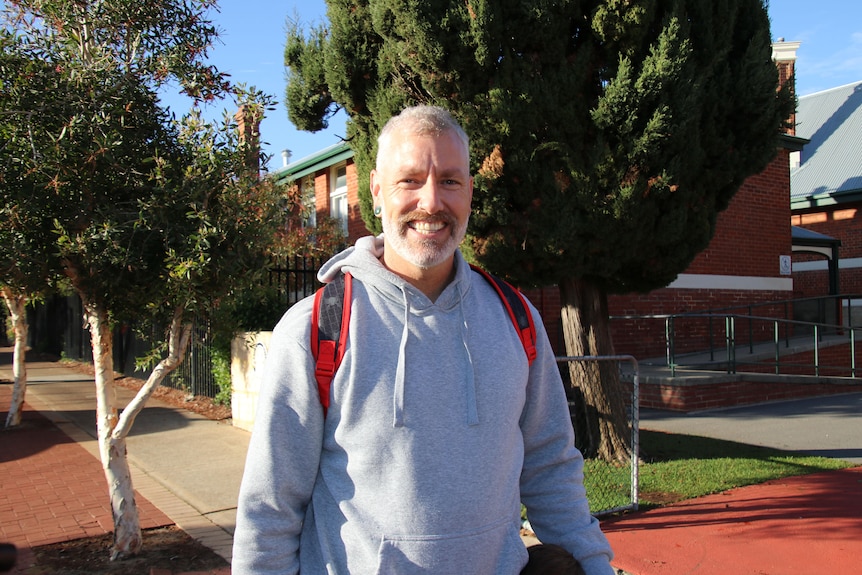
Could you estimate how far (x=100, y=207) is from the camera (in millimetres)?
4723

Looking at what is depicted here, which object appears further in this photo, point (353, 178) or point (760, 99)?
point (353, 178)

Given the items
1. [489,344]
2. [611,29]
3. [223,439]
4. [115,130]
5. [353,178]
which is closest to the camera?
[489,344]

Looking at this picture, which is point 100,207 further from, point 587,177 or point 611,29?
point 611,29

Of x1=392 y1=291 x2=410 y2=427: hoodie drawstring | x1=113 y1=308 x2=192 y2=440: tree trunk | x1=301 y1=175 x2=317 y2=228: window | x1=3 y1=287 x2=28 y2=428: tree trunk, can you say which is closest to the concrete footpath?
x1=3 y1=287 x2=28 y2=428: tree trunk

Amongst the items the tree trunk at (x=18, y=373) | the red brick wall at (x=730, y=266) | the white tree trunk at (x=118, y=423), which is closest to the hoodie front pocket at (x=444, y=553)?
the white tree trunk at (x=118, y=423)

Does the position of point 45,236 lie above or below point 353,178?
below

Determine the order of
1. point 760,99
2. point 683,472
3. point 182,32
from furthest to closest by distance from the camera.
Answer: point 683,472 → point 760,99 → point 182,32

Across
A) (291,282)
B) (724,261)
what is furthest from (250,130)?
(724,261)

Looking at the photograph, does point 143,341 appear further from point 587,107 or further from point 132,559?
point 587,107

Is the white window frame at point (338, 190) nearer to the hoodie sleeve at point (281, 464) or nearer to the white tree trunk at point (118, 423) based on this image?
the white tree trunk at point (118, 423)

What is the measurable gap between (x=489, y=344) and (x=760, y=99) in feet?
17.5

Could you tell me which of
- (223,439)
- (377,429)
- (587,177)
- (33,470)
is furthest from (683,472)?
(33,470)

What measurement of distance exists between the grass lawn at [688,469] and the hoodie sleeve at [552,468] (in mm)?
3724

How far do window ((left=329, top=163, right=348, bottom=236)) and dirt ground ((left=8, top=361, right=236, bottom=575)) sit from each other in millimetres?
11574
